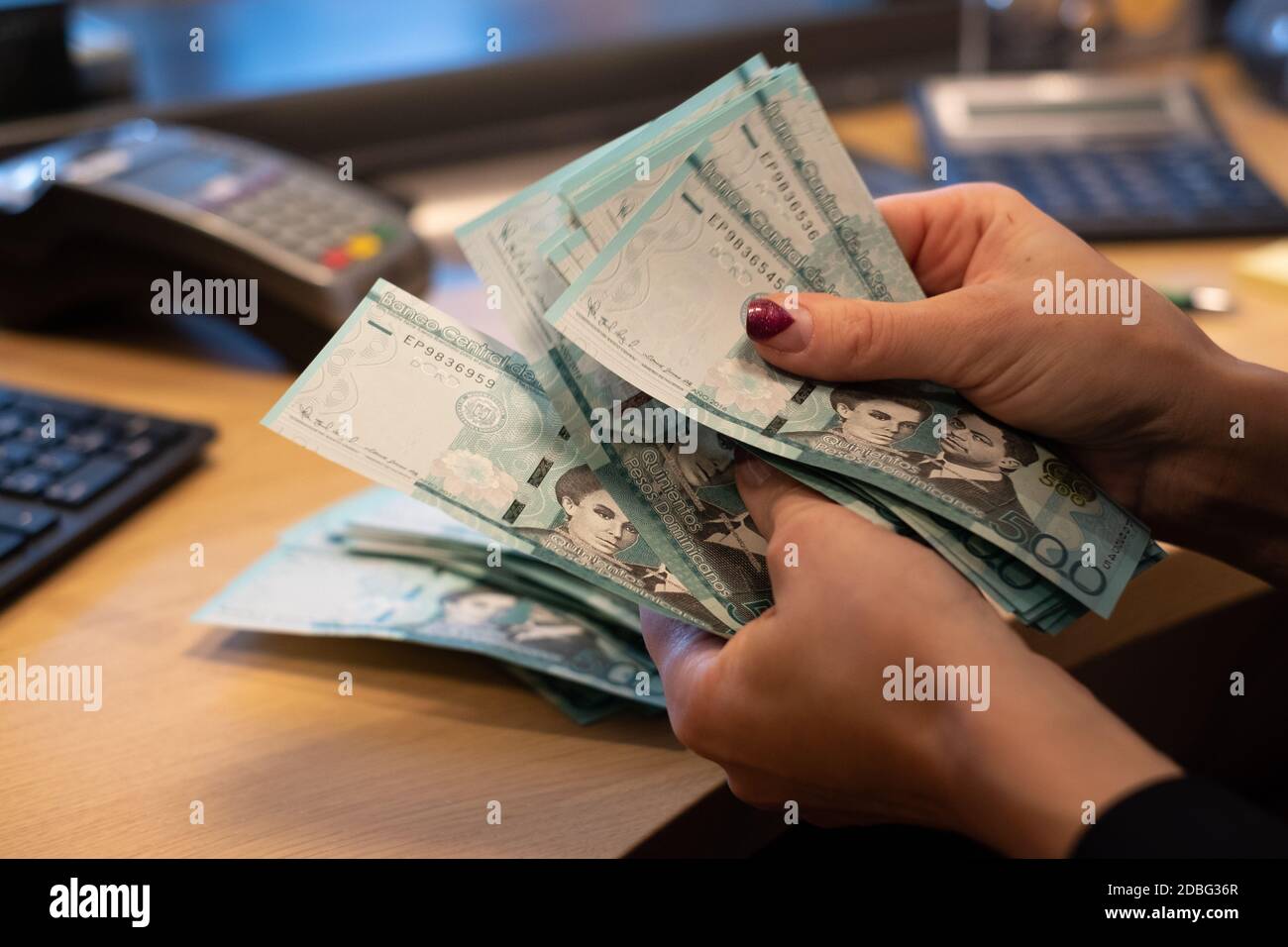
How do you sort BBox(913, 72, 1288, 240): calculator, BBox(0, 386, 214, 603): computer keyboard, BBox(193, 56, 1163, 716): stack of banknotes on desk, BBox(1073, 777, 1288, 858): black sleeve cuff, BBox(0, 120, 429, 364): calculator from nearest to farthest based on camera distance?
BBox(1073, 777, 1288, 858): black sleeve cuff < BBox(193, 56, 1163, 716): stack of banknotes on desk < BBox(0, 386, 214, 603): computer keyboard < BBox(0, 120, 429, 364): calculator < BBox(913, 72, 1288, 240): calculator

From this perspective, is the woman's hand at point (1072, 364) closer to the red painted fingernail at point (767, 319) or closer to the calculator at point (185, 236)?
the red painted fingernail at point (767, 319)

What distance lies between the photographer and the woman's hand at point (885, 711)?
433 millimetres

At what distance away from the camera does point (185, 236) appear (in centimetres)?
83

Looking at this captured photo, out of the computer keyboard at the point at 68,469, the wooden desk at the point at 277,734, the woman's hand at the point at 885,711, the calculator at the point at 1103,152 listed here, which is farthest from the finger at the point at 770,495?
the calculator at the point at 1103,152

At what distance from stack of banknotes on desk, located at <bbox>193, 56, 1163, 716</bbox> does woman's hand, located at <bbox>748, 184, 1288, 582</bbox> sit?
3cm

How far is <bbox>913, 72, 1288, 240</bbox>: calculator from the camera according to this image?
1.00m

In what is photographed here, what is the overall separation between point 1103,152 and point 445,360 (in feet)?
2.66

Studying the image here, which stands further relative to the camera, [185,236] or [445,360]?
[185,236]

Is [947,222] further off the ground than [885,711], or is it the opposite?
[947,222]

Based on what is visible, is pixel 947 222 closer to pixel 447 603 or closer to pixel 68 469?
pixel 447 603

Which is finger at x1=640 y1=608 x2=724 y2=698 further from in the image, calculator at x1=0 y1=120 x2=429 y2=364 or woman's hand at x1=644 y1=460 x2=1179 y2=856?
calculator at x1=0 y1=120 x2=429 y2=364

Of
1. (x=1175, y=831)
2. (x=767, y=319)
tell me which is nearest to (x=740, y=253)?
(x=767, y=319)

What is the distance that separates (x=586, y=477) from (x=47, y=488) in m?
0.33

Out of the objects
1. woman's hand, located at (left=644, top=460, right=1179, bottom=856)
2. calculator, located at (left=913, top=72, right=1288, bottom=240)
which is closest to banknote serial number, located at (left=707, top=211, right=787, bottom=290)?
woman's hand, located at (left=644, top=460, right=1179, bottom=856)
